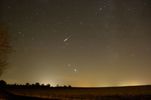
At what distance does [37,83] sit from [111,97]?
45.2 feet

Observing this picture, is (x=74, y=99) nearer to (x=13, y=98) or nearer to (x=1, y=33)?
(x=13, y=98)

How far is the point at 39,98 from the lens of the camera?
24.9 m

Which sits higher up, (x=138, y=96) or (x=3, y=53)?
(x=3, y=53)

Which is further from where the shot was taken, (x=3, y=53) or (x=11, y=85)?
(x=11, y=85)

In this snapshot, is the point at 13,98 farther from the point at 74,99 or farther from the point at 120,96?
the point at 120,96

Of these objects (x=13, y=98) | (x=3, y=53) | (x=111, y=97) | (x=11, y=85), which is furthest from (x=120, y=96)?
(x=11, y=85)

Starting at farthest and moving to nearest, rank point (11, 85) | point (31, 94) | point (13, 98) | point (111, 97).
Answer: point (11, 85)
point (31, 94)
point (13, 98)
point (111, 97)

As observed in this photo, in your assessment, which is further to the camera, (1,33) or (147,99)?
(1,33)

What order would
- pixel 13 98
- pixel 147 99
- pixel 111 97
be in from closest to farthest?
1. pixel 147 99
2. pixel 111 97
3. pixel 13 98

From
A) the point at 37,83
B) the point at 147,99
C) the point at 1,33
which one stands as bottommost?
the point at 147,99

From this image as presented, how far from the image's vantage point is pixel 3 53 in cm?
2766

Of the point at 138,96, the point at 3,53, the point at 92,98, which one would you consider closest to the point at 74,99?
the point at 92,98

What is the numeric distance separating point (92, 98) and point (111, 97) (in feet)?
4.29

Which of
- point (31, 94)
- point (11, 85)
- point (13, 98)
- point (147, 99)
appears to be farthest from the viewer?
point (11, 85)
